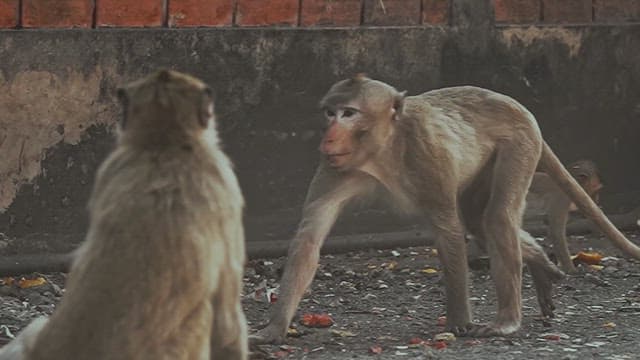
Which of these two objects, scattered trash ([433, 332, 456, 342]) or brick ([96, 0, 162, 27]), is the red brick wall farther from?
scattered trash ([433, 332, 456, 342])

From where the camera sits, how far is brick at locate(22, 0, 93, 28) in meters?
7.85

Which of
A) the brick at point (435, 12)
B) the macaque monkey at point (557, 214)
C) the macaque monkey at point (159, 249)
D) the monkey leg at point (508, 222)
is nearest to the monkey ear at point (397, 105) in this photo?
the monkey leg at point (508, 222)

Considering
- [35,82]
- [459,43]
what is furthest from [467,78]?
[35,82]

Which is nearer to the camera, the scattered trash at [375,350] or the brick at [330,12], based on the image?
the scattered trash at [375,350]

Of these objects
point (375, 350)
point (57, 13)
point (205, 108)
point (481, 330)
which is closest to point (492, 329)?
point (481, 330)

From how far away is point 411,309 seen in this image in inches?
310

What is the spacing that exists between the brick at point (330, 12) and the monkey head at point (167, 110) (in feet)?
13.3

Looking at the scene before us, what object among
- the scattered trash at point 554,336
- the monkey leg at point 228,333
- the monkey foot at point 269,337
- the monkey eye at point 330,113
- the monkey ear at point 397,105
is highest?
the monkey ear at point 397,105

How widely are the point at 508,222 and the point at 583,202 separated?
0.60m

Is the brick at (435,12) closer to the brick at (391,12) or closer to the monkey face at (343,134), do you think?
the brick at (391,12)

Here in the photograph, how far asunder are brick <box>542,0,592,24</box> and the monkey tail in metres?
1.83

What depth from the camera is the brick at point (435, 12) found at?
909 centimetres

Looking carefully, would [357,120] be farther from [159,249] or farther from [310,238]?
[159,249]

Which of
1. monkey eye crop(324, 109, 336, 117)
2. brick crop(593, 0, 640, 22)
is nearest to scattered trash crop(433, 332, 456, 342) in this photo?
monkey eye crop(324, 109, 336, 117)
